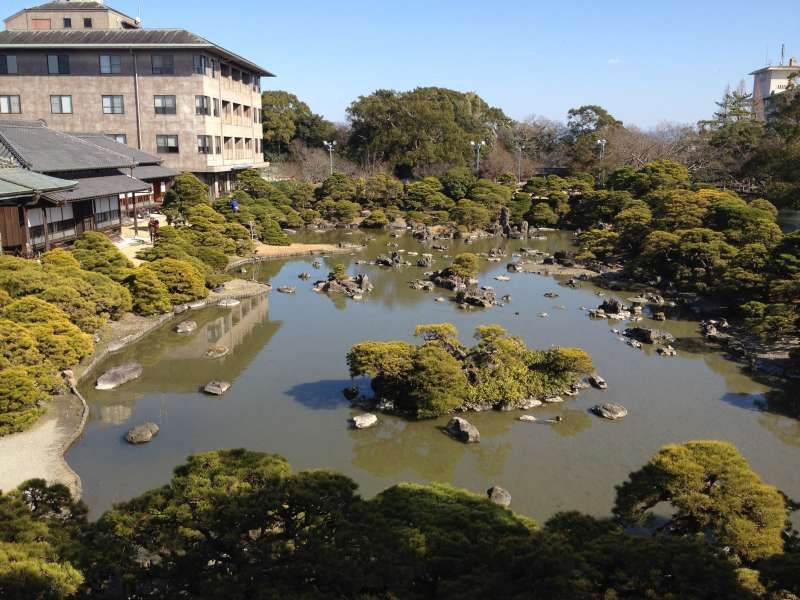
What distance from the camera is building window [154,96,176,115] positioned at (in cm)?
3928

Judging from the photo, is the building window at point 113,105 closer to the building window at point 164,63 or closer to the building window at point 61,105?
the building window at point 61,105

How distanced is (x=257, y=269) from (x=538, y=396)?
1859cm

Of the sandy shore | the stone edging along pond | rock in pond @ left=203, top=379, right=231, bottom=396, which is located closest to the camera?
the sandy shore

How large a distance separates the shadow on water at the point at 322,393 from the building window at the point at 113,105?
30312mm

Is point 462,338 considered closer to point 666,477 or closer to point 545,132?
point 666,477

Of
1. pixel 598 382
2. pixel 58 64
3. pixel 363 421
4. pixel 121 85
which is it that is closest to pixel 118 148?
pixel 121 85

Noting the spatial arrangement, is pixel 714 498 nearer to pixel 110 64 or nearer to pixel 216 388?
pixel 216 388

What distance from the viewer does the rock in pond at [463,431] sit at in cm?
1383

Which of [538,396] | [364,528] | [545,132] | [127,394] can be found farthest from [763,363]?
[545,132]

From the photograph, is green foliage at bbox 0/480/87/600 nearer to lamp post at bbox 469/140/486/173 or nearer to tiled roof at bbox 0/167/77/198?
tiled roof at bbox 0/167/77/198

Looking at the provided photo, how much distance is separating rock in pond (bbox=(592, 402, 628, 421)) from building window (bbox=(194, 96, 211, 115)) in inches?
1296

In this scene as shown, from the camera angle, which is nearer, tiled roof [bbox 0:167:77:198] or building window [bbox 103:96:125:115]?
tiled roof [bbox 0:167:77:198]

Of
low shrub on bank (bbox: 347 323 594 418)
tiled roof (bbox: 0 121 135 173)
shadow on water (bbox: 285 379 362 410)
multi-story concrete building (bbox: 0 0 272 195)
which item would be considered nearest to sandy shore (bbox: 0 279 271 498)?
shadow on water (bbox: 285 379 362 410)

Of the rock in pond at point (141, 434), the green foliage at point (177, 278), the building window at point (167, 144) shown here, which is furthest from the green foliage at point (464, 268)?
the building window at point (167, 144)
